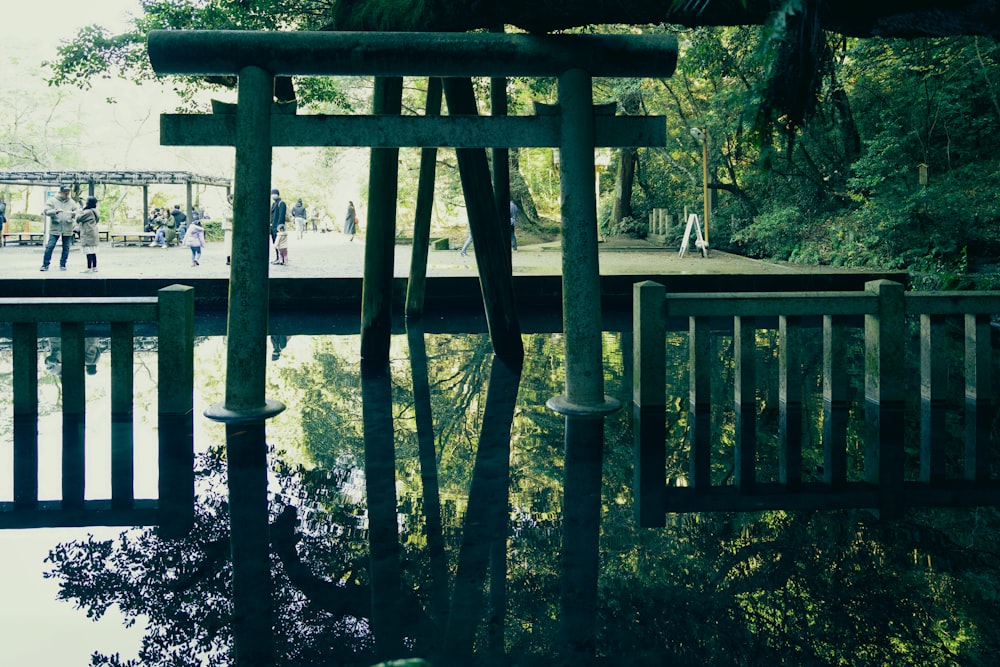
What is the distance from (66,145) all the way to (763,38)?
5746cm

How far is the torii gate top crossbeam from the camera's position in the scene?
7008 millimetres

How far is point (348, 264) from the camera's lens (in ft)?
68.0

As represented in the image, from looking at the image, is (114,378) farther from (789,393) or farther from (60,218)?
(60,218)

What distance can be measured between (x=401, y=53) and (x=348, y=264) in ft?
45.5

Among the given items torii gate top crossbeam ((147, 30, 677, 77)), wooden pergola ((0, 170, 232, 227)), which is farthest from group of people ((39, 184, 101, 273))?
torii gate top crossbeam ((147, 30, 677, 77))

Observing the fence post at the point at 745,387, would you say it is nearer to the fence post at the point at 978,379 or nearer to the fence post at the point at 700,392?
the fence post at the point at 700,392

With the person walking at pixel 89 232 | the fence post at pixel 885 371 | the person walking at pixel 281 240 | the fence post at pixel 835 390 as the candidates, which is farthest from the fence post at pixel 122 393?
the person walking at pixel 281 240

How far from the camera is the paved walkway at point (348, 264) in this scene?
17.1 meters

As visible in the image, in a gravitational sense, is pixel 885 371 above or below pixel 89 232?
below

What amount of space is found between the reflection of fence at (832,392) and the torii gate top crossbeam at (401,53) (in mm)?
1862

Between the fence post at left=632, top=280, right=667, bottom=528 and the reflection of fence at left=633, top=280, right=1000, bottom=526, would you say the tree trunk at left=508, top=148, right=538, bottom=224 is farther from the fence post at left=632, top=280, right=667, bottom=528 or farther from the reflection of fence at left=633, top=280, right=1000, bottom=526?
the fence post at left=632, top=280, right=667, bottom=528

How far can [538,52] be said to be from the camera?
24.0 ft

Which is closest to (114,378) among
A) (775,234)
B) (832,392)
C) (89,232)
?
(832,392)

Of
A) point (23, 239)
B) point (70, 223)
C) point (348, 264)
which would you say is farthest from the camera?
point (23, 239)
